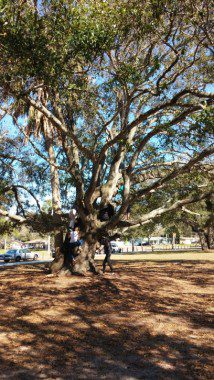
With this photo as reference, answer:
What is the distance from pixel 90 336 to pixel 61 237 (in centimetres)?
771

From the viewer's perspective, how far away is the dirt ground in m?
4.41

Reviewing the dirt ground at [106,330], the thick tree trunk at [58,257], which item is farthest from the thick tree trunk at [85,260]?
the dirt ground at [106,330]

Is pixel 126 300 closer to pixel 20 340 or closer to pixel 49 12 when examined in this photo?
pixel 20 340

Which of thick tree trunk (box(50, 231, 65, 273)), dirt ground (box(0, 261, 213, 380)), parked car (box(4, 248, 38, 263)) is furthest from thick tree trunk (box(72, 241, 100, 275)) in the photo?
parked car (box(4, 248, 38, 263))

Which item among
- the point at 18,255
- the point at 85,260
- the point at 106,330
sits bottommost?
the point at 106,330

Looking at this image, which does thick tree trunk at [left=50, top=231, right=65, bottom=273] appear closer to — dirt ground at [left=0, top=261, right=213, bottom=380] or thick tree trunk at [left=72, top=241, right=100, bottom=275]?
thick tree trunk at [left=72, top=241, right=100, bottom=275]

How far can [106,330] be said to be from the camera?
611 cm

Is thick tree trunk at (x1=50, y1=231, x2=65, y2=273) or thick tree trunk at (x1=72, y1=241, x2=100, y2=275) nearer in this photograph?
thick tree trunk at (x1=72, y1=241, x2=100, y2=275)

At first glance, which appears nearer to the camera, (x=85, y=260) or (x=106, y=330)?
(x=106, y=330)

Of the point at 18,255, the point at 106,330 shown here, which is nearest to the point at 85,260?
the point at 106,330

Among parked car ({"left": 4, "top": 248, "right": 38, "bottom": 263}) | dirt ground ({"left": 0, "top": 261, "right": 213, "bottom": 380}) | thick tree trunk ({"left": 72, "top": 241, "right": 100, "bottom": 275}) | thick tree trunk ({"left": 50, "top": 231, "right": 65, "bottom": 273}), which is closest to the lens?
dirt ground ({"left": 0, "top": 261, "right": 213, "bottom": 380})

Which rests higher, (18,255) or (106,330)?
(18,255)

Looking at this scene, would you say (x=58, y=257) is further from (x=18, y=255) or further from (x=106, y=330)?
(x=18, y=255)

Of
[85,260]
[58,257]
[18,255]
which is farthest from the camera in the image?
[18,255]
